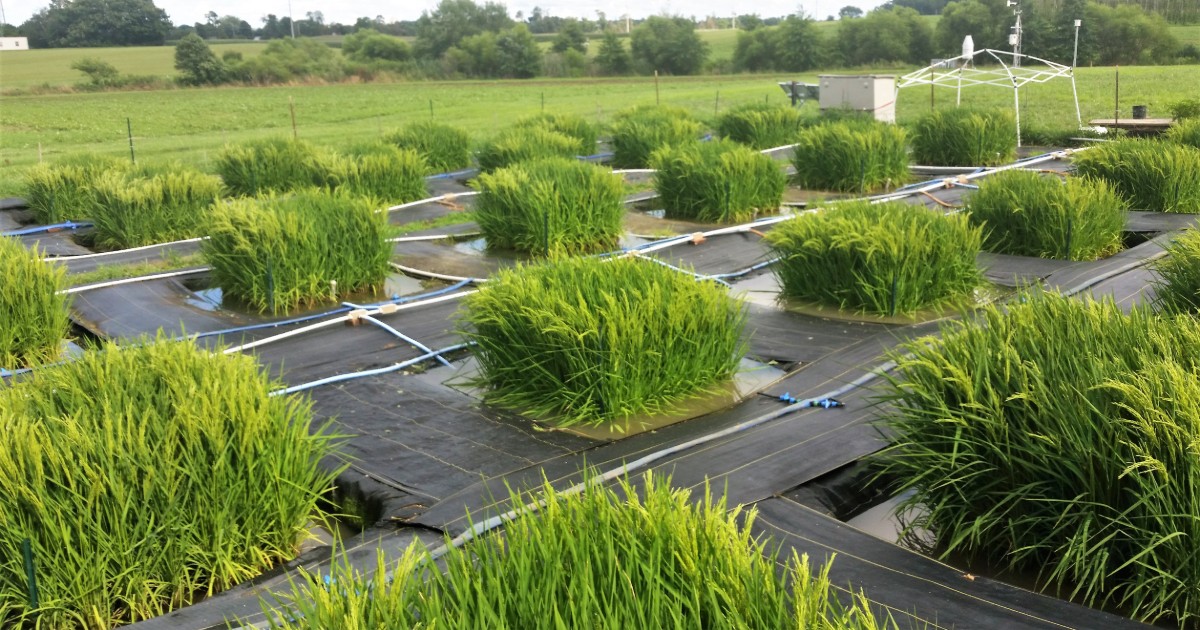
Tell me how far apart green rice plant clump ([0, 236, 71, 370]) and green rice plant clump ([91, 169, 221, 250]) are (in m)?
3.50

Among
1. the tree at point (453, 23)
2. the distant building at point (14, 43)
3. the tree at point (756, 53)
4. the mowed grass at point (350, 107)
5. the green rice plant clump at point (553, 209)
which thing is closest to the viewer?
the green rice plant clump at point (553, 209)

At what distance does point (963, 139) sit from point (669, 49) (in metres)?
41.7

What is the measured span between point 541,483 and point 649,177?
1070cm

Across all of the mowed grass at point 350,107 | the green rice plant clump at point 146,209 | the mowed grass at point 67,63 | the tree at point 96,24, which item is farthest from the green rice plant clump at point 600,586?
the tree at point 96,24

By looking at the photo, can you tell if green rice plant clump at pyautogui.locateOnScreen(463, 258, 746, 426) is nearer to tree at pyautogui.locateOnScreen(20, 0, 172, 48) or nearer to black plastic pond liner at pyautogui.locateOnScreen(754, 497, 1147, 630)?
black plastic pond liner at pyautogui.locateOnScreen(754, 497, 1147, 630)

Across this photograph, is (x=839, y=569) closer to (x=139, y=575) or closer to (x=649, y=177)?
(x=139, y=575)

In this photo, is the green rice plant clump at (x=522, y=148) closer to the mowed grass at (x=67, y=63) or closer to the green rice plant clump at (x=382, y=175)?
the green rice plant clump at (x=382, y=175)

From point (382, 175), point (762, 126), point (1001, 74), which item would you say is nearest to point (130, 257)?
point (382, 175)

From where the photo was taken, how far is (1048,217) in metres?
8.38

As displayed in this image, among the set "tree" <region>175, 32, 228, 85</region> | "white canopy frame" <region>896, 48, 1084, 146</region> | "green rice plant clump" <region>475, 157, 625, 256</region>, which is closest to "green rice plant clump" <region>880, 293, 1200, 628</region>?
"green rice plant clump" <region>475, 157, 625, 256</region>

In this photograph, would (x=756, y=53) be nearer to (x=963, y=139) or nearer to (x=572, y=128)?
(x=572, y=128)

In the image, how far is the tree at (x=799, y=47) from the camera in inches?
2016

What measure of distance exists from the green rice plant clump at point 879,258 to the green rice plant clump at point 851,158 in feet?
18.1

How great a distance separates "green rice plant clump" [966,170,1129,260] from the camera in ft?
27.4
